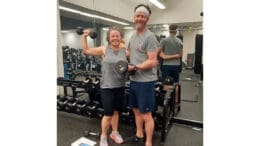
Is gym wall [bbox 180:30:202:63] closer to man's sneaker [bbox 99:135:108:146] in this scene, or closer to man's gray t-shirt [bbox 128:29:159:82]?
man's gray t-shirt [bbox 128:29:159:82]

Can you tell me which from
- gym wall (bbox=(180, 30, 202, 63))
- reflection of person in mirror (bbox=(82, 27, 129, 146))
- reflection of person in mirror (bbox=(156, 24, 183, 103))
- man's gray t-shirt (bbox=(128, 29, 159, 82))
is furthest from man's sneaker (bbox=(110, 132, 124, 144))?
gym wall (bbox=(180, 30, 202, 63))

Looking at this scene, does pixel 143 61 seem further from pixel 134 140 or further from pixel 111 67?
pixel 134 140

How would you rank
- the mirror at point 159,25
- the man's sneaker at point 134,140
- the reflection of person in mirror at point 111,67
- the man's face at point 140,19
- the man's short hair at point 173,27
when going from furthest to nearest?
the man's short hair at point 173,27
the man's sneaker at point 134,140
the mirror at point 159,25
the reflection of person in mirror at point 111,67
the man's face at point 140,19

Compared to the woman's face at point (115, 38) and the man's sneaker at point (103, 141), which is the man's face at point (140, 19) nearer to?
the woman's face at point (115, 38)

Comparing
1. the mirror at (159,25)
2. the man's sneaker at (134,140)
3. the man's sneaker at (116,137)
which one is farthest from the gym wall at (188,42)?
the man's sneaker at (116,137)

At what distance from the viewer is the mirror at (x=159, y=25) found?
2033 millimetres

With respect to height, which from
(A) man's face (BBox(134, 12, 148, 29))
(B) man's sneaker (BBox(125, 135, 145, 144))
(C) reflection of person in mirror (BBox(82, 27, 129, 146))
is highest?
(A) man's face (BBox(134, 12, 148, 29))

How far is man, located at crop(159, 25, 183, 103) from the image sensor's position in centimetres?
228

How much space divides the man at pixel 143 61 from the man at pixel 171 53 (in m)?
0.49

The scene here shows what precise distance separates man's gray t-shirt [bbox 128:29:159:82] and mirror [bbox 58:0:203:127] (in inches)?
14.8

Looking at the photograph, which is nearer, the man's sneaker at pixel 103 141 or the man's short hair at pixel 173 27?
the man's sneaker at pixel 103 141
